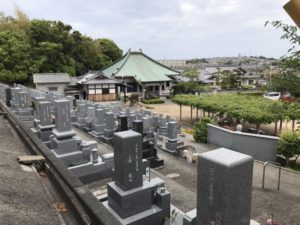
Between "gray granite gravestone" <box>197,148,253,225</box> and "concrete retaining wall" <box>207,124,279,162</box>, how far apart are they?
1171cm

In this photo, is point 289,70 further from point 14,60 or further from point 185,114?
point 14,60

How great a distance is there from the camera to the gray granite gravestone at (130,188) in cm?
647

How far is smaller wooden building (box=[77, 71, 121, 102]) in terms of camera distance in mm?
37156

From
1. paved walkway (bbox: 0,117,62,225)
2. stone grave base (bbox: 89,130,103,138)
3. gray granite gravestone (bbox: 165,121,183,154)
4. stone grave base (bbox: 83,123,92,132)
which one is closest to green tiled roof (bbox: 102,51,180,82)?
stone grave base (bbox: 83,123,92,132)

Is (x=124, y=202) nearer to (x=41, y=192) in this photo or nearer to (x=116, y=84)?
(x=41, y=192)

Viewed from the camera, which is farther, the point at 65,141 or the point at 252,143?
the point at 252,143

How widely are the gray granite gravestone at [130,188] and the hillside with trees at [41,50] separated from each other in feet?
109

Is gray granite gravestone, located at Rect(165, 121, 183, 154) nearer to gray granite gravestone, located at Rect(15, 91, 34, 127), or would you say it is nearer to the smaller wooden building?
gray granite gravestone, located at Rect(15, 91, 34, 127)

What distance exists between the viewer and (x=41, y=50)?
3819cm

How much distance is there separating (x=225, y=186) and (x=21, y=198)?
3.24 metres

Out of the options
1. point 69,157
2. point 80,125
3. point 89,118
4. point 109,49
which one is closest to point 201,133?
point 89,118

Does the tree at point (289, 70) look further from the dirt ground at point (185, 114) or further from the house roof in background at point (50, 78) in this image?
the house roof in background at point (50, 78)

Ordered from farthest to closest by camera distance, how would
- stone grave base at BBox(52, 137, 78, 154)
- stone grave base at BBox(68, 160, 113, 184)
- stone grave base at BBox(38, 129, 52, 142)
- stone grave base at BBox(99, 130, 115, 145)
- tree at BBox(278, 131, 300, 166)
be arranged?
1. stone grave base at BBox(99, 130, 115, 145)
2. tree at BBox(278, 131, 300, 166)
3. stone grave base at BBox(38, 129, 52, 142)
4. stone grave base at BBox(52, 137, 78, 154)
5. stone grave base at BBox(68, 160, 113, 184)

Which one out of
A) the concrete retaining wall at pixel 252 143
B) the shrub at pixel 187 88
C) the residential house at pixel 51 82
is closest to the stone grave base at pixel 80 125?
the concrete retaining wall at pixel 252 143
